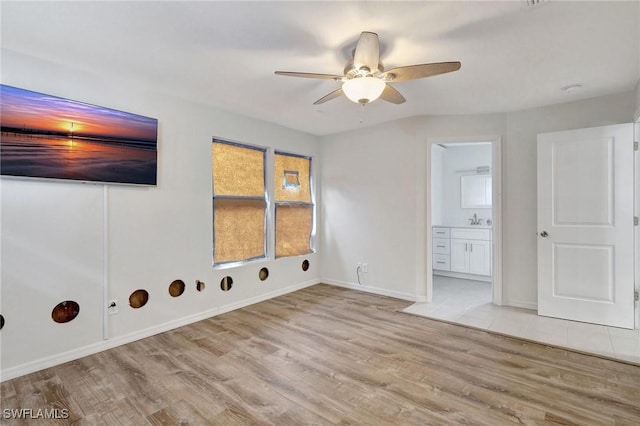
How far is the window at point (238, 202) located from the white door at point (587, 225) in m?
3.46

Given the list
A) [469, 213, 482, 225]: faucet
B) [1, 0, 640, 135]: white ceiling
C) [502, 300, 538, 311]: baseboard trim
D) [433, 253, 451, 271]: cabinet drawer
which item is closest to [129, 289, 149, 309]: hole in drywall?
[1, 0, 640, 135]: white ceiling

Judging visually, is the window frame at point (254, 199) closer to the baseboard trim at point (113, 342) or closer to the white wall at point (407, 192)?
the baseboard trim at point (113, 342)

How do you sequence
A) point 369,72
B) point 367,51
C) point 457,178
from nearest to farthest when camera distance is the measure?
1. point 367,51
2. point 369,72
3. point 457,178

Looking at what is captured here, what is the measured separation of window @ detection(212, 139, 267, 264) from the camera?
3.66 meters

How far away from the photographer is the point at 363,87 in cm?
203

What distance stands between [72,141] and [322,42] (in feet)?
7.21

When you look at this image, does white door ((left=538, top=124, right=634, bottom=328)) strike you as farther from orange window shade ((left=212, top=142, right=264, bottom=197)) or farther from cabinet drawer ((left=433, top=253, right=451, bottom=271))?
orange window shade ((left=212, top=142, right=264, bottom=197))

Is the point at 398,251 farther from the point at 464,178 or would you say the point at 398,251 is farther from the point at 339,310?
the point at 464,178

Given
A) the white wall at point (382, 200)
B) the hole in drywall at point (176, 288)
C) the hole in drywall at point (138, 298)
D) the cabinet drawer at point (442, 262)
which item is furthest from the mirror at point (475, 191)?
the hole in drywall at point (138, 298)

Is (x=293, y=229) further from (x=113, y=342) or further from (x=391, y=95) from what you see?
(x=391, y=95)

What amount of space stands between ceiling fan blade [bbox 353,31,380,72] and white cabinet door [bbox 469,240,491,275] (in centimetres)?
407

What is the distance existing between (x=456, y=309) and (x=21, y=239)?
4315 mm

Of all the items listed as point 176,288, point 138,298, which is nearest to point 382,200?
point 176,288

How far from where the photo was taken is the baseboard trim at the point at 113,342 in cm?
226
